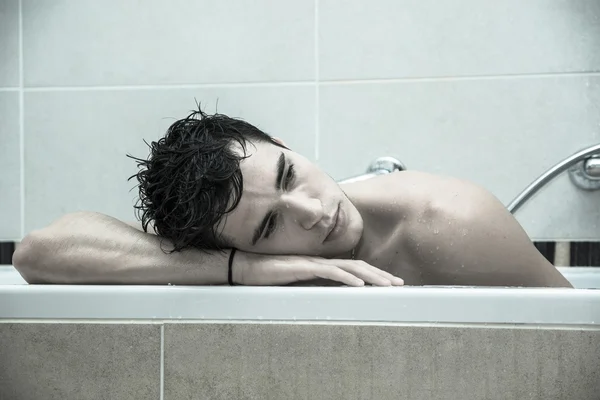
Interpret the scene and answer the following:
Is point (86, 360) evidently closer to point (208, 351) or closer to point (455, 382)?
point (208, 351)

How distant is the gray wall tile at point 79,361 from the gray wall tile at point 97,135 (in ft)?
3.60

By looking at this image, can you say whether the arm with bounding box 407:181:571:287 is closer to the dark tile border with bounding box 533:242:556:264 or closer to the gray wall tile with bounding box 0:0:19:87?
the dark tile border with bounding box 533:242:556:264

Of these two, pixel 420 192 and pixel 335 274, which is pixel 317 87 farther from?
pixel 335 274

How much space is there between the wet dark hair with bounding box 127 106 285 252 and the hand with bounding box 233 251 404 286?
0.23 ft

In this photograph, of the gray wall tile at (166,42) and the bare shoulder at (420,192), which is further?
the gray wall tile at (166,42)

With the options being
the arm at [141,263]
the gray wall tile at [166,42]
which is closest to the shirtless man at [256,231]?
the arm at [141,263]

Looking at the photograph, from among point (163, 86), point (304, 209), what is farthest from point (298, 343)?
point (163, 86)

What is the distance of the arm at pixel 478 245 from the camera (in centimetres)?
Answer: 124

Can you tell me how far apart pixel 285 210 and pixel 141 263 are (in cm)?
26

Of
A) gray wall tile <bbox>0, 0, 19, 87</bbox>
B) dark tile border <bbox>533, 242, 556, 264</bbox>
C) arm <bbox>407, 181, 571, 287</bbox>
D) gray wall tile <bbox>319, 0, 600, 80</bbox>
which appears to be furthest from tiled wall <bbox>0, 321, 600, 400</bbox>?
gray wall tile <bbox>0, 0, 19, 87</bbox>

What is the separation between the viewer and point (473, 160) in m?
1.99

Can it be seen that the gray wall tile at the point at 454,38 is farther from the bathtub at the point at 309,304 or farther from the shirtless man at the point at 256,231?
the bathtub at the point at 309,304

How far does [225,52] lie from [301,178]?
1000mm

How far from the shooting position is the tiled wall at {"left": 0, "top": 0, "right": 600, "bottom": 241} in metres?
1.97
